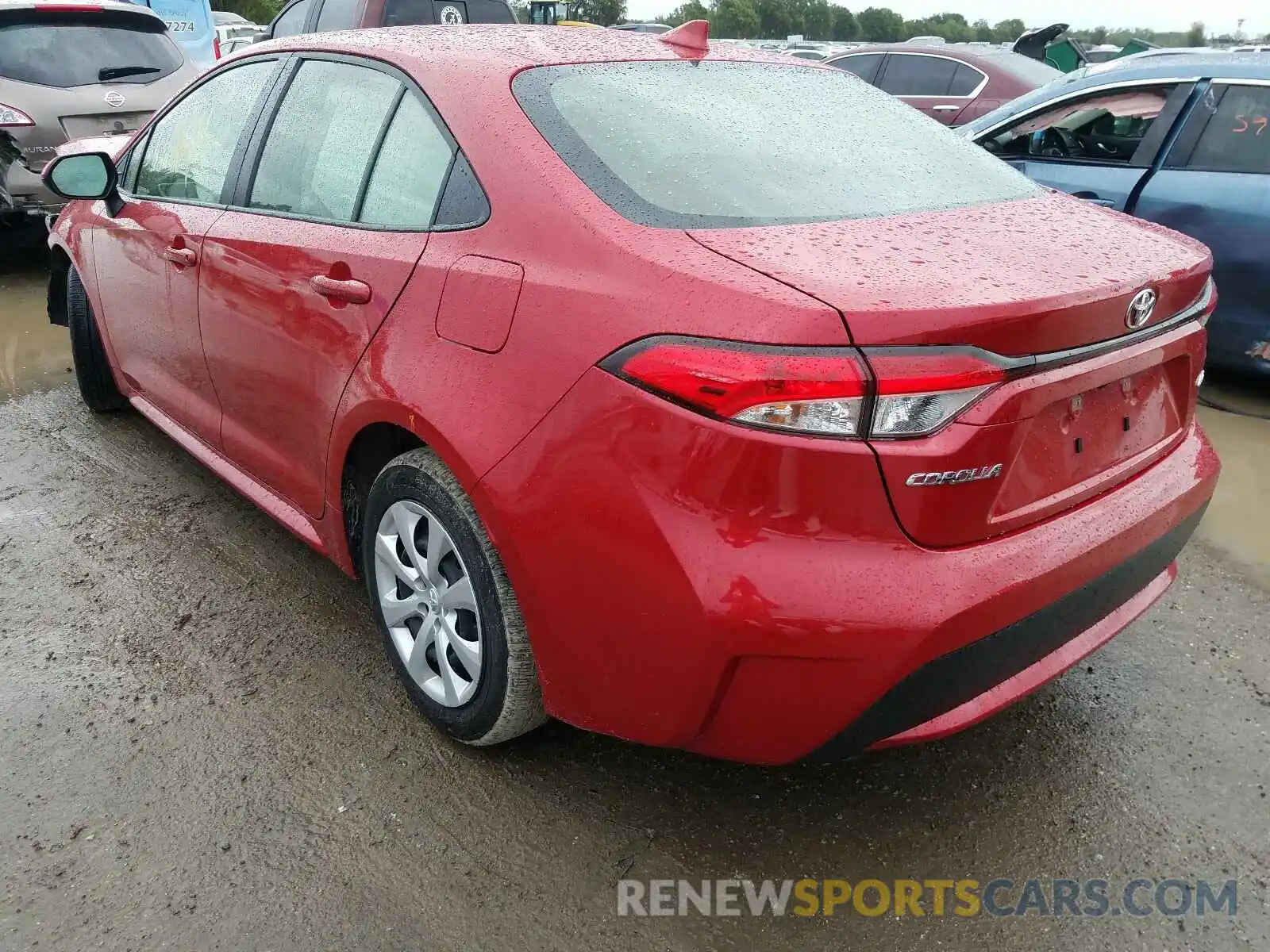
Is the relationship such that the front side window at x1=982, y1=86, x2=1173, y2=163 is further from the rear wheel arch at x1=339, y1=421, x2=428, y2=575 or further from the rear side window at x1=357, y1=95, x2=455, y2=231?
the rear wheel arch at x1=339, y1=421, x2=428, y2=575

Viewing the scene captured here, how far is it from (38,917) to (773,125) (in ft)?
7.41

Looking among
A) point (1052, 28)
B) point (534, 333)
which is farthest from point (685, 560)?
point (1052, 28)

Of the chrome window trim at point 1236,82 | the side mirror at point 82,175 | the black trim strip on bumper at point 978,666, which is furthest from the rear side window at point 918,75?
the black trim strip on bumper at point 978,666

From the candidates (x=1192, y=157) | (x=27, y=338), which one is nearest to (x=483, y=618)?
(x=1192, y=157)

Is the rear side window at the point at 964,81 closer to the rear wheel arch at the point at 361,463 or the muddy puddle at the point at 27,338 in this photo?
the muddy puddle at the point at 27,338

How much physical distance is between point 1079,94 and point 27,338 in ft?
18.6

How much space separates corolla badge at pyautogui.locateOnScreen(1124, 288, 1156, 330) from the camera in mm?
1850

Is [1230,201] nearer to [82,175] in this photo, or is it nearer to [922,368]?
[922,368]

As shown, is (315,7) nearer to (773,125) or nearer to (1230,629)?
(773,125)

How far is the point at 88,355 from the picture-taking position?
4.17 m

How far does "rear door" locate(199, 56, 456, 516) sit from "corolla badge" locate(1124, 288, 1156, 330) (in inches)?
54.5

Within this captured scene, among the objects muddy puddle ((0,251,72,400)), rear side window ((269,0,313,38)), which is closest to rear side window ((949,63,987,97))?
rear side window ((269,0,313,38))

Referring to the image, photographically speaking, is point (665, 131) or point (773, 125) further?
point (773, 125)

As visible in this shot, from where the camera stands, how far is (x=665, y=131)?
2.18 m
